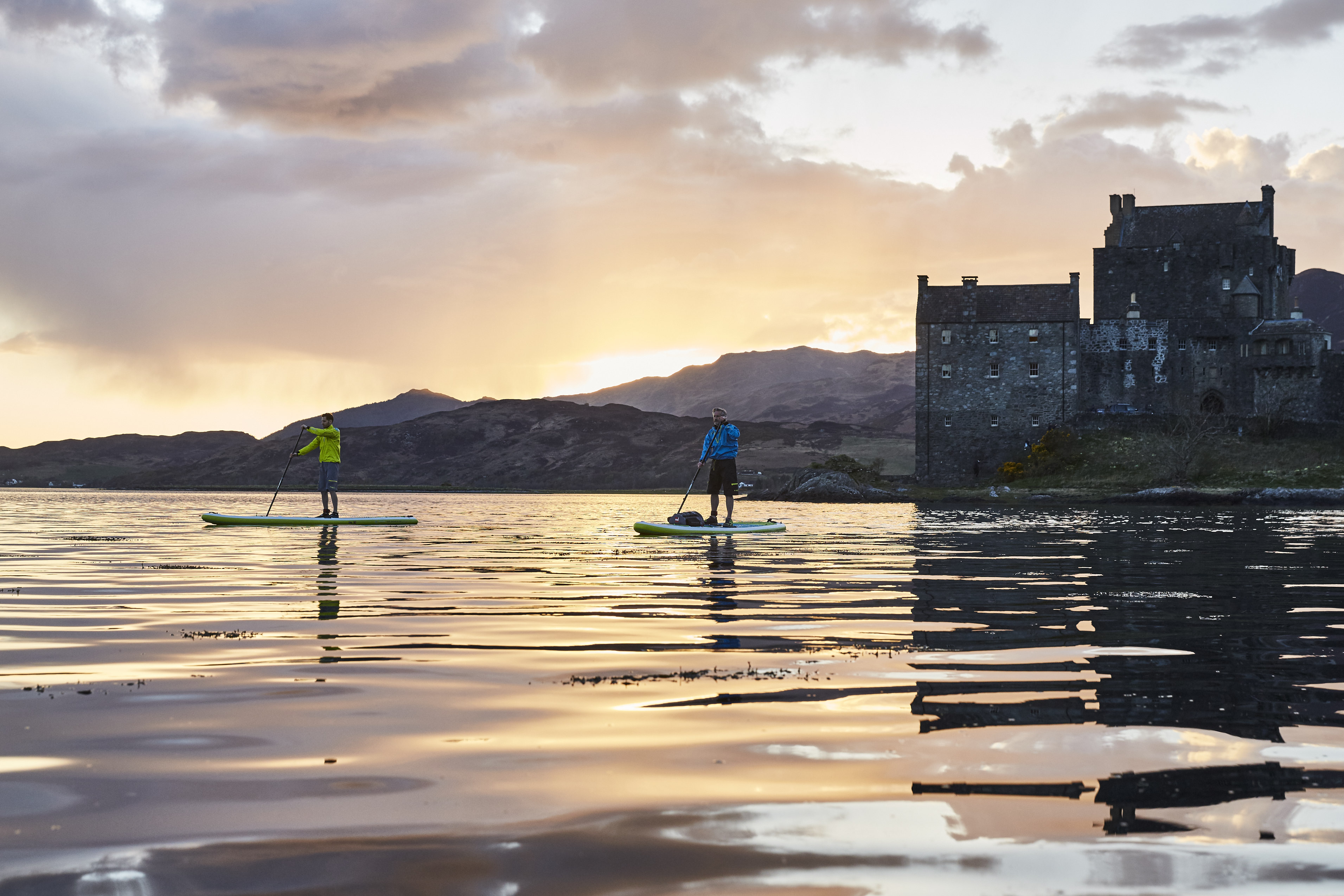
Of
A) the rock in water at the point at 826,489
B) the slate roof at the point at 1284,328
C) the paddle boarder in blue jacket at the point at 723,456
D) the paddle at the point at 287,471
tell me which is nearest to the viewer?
the paddle boarder in blue jacket at the point at 723,456

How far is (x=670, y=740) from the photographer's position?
14.9 ft

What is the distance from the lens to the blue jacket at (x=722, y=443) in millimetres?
22359

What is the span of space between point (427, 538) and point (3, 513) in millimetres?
20123

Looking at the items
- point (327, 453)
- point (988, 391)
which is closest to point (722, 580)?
point (327, 453)

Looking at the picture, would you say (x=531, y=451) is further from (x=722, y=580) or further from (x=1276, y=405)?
(x=722, y=580)

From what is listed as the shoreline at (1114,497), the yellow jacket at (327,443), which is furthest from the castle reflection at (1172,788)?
the shoreline at (1114,497)

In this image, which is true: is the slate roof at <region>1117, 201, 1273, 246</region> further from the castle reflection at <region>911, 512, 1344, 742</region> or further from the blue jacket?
the castle reflection at <region>911, 512, 1344, 742</region>

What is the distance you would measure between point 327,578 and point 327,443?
15490mm

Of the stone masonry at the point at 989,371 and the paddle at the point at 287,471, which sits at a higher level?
the stone masonry at the point at 989,371

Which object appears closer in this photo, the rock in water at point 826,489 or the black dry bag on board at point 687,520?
the black dry bag on board at point 687,520

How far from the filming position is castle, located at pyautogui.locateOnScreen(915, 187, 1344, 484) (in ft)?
247

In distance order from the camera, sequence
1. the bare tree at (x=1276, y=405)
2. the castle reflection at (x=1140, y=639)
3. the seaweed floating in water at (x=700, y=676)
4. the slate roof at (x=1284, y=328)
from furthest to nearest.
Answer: the slate roof at (x=1284, y=328)
the bare tree at (x=1276, y=405)
the seaweed floating in water at (x=700, y=676)
the castle reflection at (x=1140, y=639)

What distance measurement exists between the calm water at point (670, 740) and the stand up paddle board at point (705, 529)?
10.3m

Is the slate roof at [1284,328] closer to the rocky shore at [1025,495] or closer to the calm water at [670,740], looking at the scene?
the rocky shore at [1025,495]
